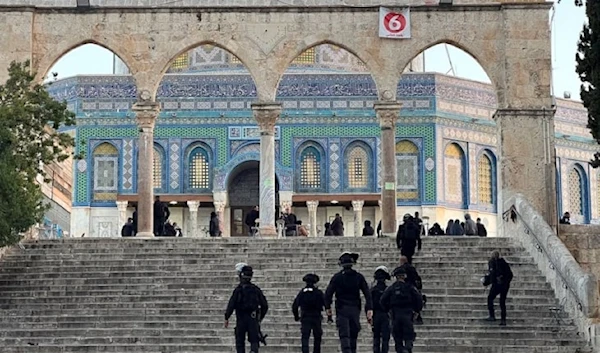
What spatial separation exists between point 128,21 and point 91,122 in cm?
1146

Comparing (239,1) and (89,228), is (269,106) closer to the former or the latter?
(239,1)

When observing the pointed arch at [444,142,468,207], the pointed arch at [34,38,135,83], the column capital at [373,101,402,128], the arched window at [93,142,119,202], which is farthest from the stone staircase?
the pointed arch at [444,142,468,207]

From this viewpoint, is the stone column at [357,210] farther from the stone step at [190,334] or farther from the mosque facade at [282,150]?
the stone step at [190,334]

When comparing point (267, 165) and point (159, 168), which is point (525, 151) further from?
point (159, 168)

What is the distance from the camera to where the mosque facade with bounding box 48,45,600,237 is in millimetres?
36959

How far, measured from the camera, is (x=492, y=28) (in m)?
26.6

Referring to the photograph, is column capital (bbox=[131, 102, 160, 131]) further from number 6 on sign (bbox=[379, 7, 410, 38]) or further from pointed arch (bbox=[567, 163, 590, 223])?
pointed arch (bbox=[567, 163, 590, 223])

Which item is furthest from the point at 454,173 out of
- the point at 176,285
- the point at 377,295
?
the point at 377,295

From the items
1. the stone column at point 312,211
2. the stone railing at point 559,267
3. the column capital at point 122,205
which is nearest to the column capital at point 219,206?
the stone column at point 312,211

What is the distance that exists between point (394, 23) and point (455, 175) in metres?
12.3

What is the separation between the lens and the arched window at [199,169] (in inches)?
1463

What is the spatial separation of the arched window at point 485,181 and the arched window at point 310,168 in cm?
515

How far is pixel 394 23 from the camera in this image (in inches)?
1045

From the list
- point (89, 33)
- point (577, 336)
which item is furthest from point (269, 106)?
point (577, 336)
